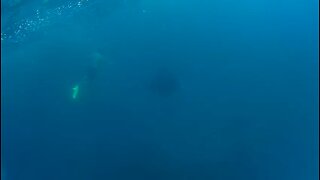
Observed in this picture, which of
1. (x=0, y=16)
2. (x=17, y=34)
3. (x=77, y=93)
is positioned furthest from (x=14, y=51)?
(x=77, y=93)

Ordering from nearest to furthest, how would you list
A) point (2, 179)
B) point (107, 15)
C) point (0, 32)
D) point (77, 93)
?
1. point (2, 179)
2. point (77, 93)
3. point (0, 32)
4. point (107, 15)

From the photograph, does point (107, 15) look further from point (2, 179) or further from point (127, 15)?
point (2, 179)

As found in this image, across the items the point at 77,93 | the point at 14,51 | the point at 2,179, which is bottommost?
the point at 2,179

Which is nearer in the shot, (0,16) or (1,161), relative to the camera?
(1,161)

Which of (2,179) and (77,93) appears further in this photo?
(77,93)

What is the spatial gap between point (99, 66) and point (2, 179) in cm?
727

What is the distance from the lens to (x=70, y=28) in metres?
19.5

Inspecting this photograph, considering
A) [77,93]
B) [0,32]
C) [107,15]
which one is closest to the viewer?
[77,93]

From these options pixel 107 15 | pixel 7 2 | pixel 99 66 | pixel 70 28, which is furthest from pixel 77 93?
pixel 7 2

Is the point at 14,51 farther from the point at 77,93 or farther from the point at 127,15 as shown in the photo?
the point at 127,15

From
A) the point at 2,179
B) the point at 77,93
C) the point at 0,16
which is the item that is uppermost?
the point at 0,16

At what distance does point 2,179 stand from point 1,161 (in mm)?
856

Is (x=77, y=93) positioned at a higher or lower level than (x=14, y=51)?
lower

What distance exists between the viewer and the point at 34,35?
1895cm
